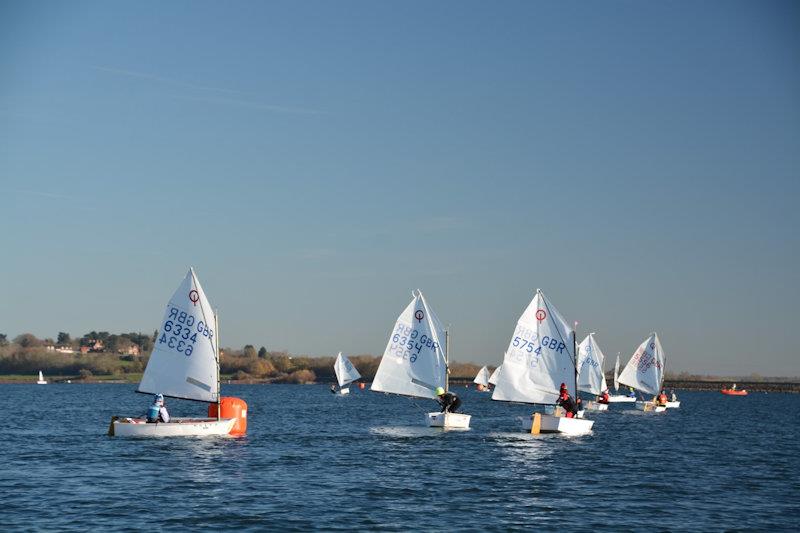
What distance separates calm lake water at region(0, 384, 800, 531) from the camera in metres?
32.0

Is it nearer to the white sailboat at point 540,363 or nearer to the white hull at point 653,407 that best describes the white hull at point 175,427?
the white sailboat at point 540,363

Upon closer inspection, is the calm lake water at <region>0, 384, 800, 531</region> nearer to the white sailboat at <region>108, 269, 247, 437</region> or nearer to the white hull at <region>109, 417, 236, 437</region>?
the white hull at <region>109, 417, 236, 437</region>

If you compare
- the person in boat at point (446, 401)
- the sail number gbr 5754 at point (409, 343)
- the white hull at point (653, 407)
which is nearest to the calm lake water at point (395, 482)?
the person in boat at point (446, 401)

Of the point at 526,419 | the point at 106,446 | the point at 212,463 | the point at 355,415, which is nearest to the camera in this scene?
the point at 212,463

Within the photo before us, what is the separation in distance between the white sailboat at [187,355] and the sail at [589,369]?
59862 millimetres

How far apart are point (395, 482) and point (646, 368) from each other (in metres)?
79.8

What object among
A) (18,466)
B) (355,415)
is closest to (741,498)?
(18,466)

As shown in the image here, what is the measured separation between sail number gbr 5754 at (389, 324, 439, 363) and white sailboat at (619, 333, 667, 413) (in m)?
53.5

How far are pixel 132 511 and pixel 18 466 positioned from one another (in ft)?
49.1

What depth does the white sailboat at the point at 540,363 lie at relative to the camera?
206 ft

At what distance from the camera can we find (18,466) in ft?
148

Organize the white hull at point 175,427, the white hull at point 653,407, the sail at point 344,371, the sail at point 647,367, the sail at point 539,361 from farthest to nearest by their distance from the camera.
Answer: the sail at point 344,371 < the sail at point 647,367 < the white hull at point 653,407 < the sail at point 539,361 < the white hull at point 175,427

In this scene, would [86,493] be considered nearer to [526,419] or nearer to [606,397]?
[526,419]

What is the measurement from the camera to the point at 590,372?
368ft
